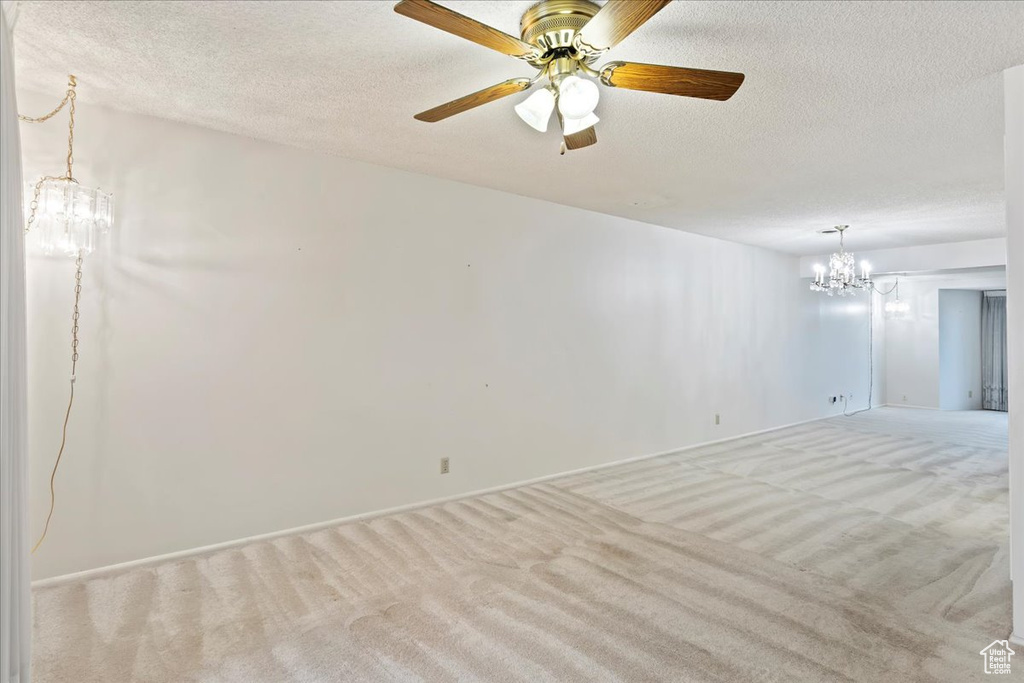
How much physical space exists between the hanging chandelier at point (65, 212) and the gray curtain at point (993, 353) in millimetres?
13070

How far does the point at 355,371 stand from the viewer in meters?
3.60

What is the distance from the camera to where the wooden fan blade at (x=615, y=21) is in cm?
146

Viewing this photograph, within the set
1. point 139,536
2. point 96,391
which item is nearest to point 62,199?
point 96,391

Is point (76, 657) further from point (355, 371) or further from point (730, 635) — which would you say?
point (730, 635)

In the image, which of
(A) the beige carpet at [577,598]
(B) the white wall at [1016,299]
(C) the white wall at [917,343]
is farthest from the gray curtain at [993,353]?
(B) the white wall at [1016,299]

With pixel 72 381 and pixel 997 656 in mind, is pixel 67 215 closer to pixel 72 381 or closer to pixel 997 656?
pixel 72 381

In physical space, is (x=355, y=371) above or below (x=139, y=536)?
above

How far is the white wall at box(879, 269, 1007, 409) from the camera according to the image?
9.27 meters

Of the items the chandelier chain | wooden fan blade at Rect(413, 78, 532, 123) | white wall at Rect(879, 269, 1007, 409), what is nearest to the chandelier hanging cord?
the chandelier chain

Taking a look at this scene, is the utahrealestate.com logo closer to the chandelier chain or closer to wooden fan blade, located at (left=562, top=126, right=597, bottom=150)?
wooden fan blade, located at (left=562, top=126, right=597, bottom=150)

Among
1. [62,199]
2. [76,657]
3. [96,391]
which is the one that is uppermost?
[62,199]

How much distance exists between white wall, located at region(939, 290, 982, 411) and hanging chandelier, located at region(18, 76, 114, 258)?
11.9m

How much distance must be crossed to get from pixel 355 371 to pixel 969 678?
343 centimetres

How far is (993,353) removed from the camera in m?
9.74
